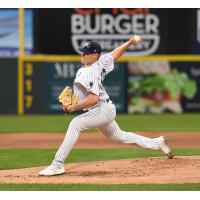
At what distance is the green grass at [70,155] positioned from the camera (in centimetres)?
890

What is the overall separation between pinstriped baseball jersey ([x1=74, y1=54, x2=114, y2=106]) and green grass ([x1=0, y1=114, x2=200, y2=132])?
6477 millimetres

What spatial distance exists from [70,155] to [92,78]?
2.70 m

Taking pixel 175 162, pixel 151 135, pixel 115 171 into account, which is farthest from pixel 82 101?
pixel 151 135

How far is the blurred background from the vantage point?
17.5m

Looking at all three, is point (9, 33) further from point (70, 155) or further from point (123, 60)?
point (70, 155)

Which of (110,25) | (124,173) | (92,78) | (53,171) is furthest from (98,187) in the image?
(110,25)

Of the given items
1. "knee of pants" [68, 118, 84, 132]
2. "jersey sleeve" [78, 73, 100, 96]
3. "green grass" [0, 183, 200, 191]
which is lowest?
"green grass" [0, 183, 200, 191]

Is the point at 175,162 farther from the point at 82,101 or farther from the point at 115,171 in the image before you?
the point at 82,101

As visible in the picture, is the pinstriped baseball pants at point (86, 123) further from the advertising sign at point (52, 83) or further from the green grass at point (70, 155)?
the advertising sign at point (52, 83)

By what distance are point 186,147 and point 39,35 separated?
7822mm

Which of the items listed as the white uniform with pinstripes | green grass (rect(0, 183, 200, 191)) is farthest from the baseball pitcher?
green grass (rect(0, 183, 200, 191))

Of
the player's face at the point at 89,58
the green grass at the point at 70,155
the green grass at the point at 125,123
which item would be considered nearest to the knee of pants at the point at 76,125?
the player's face at the point at 89,58

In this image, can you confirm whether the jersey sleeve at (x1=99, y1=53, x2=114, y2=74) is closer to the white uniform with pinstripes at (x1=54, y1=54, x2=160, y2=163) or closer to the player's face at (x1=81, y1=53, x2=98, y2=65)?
the white uniform with pinstripes at (x1=54, y1=54, x2=160, y2=163)
